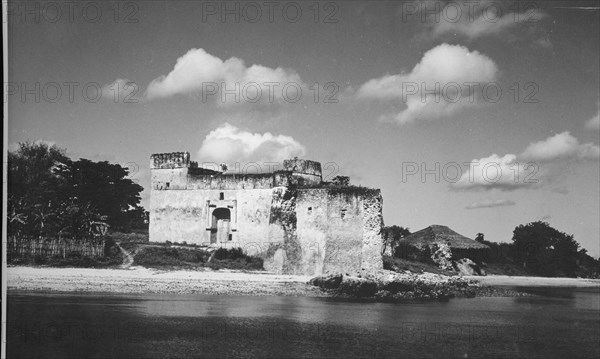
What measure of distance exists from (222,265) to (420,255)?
16142 mm

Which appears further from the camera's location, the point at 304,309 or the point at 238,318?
the point at 304,309

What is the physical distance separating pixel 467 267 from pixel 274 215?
19.4 m

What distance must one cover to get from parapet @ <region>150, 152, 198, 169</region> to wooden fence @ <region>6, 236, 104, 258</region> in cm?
732

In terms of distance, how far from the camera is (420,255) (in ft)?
132

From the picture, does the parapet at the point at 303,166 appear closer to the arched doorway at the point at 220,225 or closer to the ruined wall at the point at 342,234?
the ruined wall at the point at 342,234

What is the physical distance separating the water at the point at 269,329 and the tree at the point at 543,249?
28.0 m

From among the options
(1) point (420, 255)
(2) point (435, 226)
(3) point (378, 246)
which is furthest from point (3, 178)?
(2) point (435, 226)

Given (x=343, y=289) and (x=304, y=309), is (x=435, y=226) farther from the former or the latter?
(x=304, y=309)

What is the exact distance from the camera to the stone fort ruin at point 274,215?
29609 mm

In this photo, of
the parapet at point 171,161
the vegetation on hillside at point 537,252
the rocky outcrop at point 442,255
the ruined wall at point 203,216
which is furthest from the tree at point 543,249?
the parapet at point 171,161

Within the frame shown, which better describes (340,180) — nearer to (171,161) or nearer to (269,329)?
(171,161)

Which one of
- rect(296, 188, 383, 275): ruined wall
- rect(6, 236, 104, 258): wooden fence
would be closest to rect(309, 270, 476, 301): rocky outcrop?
rect(296, 188, 383, 275): ruined wall

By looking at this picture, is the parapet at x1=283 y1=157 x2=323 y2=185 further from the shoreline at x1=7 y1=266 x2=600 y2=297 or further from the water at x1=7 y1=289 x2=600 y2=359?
the water at x1=7 y1=289 x2=600 y2=359

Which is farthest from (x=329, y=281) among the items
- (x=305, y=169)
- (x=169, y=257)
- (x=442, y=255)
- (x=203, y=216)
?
(x=442, y=255)
